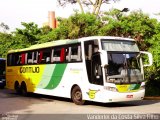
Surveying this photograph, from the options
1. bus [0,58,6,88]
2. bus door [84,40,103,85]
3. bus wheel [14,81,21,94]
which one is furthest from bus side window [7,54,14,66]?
bus door [84,40,103,85]

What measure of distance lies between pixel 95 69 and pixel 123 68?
121 centimetres

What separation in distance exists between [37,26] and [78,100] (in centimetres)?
2327

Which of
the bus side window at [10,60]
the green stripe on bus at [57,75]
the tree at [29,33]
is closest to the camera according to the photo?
the green stripe on bus at [57,75]

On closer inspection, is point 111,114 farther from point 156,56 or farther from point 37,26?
point 37,26

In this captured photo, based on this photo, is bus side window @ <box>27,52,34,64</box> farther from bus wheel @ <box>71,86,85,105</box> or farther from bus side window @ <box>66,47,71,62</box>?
bus wheel @ <box>71,86,85,105</box>

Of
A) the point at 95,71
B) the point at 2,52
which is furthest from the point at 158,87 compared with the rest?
the point at 2,52

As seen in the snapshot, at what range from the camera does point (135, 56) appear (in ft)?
57.0

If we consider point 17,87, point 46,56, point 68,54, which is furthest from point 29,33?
point 68,54

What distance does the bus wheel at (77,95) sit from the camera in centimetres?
1788

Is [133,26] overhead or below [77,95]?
overhead

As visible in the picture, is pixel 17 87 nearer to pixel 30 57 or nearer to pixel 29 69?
pixel 29 69

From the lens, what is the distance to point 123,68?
16625mm

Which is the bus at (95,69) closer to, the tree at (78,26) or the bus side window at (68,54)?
the bus side window at (68,54)

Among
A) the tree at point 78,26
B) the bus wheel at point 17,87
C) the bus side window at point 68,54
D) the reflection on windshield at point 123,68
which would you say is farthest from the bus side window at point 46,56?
the tree at point 78,26
